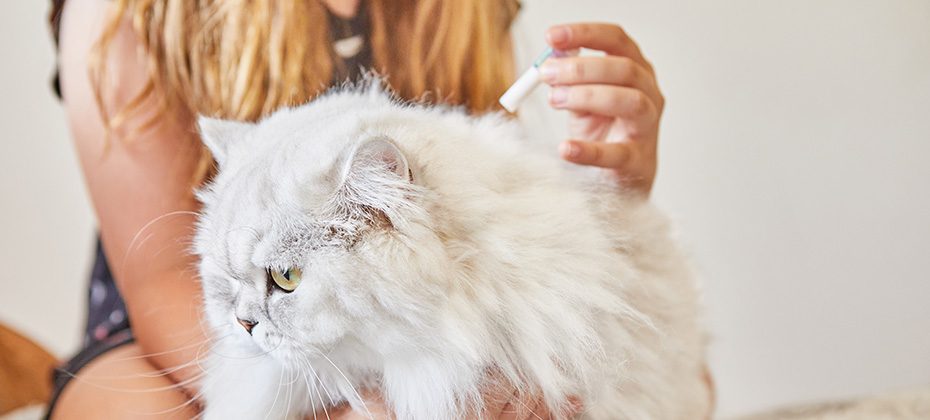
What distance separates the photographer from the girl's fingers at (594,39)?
2.46 ft

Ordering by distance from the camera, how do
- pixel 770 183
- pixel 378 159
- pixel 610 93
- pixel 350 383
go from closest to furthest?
pixel 378 159 → pixel 350 383 → pixel 610 93 → pixel 770 183

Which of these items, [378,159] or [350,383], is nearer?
[378,159]

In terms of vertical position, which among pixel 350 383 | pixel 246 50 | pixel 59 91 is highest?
pixel 246 50

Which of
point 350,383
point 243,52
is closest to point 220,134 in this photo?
point 243,52

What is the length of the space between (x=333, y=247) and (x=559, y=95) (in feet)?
1.27

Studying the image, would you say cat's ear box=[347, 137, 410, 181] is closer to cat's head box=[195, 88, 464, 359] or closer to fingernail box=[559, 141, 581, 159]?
cat's head box=[195, 88, 464, 359]

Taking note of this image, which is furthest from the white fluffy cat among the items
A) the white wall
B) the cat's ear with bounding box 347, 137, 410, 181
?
the white wall

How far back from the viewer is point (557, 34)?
0.75m

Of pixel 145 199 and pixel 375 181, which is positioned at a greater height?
pixel 375 181

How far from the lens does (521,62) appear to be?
920mm

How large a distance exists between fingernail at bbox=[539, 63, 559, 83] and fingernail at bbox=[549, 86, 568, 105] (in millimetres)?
33

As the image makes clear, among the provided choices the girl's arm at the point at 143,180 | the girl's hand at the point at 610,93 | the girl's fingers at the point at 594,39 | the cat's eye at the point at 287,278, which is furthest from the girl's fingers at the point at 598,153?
the girl's arm at the point at 143,180

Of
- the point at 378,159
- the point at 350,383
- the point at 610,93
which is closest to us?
the point at 378,159

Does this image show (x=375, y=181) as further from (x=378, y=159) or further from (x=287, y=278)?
(x=287, y=278)
